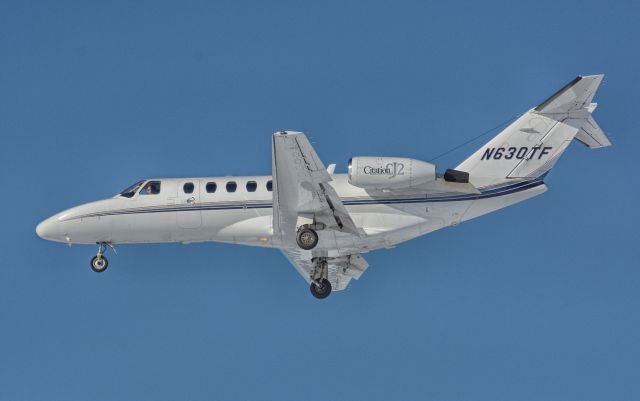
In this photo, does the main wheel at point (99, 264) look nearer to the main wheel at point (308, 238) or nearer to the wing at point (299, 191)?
the wing at point (299, 191)

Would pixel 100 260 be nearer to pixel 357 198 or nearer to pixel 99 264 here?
Answer: pixel 99 264

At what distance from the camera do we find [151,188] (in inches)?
1174

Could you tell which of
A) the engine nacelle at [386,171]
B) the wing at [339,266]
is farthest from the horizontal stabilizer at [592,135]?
the wing at [339,266]

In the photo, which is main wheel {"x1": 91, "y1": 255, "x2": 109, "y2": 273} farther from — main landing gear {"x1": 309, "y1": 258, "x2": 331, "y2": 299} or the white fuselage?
main landing gear {"x1": 309, "y1": 258, "x2": 331, "y2": 299}

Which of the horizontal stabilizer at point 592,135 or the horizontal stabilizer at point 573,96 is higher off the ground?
the horizontal stabilizer at point 573,96

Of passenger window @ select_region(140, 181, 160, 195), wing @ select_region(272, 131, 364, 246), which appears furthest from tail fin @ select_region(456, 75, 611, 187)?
passenger window @ select_region(140, 181, 160, 195)

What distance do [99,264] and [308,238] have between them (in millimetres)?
6998

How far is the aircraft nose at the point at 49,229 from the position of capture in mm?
30203

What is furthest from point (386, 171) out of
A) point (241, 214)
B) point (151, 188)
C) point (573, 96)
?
point (151, 188)

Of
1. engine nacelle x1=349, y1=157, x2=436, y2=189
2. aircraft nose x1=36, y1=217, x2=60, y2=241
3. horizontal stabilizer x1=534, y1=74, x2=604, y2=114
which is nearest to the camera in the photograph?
engine nacelle x1=349, y1=157, x2=436, y2=189

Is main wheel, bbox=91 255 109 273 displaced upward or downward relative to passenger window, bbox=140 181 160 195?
downward

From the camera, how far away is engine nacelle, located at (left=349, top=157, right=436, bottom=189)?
26594 mm

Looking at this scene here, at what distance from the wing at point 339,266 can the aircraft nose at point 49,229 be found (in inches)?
266

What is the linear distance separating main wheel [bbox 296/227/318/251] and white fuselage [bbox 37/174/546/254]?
0.54 m
